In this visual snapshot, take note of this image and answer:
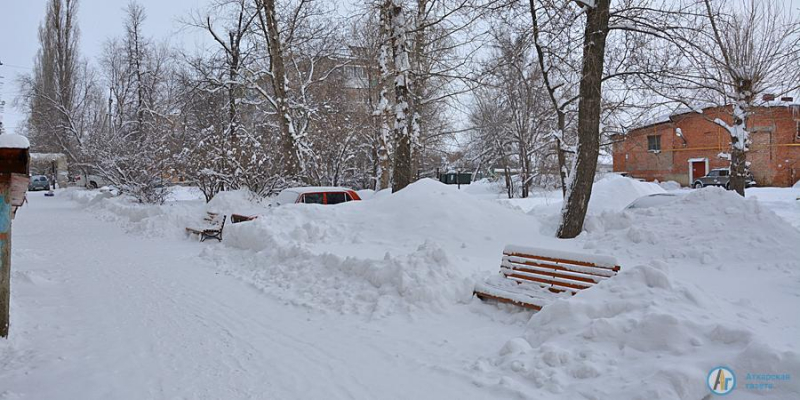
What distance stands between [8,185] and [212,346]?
8.02 feet

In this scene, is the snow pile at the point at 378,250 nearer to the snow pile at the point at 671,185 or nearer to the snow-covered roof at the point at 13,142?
the snow-covered roof at the point at 13,142

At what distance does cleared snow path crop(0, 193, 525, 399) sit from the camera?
4023 mm

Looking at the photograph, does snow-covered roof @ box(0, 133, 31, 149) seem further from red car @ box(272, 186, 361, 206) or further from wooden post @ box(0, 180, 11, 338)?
red car @ box(272, 186, 361, 206)

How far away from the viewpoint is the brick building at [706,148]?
33.8 meters

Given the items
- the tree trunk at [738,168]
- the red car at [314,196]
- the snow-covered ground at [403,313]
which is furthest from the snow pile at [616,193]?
the red car at [314,196]

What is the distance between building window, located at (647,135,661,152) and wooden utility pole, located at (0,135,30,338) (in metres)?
45.6

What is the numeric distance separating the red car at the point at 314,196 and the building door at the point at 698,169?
3549cm

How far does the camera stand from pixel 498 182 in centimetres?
3416

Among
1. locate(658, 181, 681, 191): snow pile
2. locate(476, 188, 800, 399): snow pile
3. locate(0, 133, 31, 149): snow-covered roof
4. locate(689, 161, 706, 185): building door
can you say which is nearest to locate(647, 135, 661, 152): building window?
locate(689, 161, 706, 185): building door

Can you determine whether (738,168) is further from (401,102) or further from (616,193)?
(401,102)

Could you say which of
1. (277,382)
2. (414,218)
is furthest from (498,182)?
(277,382)

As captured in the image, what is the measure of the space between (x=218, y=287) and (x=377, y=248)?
2966 mm

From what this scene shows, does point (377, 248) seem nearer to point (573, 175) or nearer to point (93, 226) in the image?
point (573, 175)

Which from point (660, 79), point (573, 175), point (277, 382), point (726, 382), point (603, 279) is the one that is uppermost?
point (660, 79)
